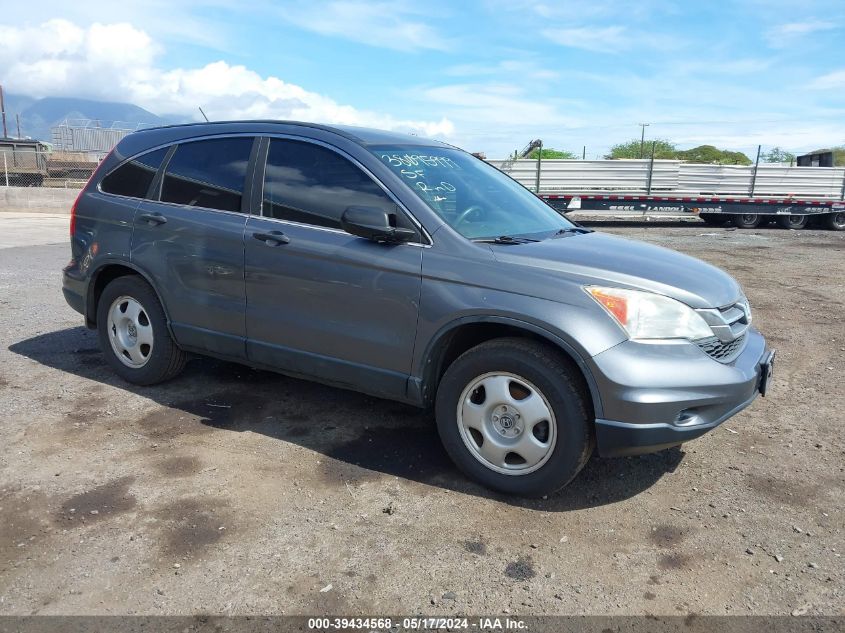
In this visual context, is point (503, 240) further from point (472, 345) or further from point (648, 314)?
point (648, 314)

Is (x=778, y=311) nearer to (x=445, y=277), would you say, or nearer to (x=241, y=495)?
(x=445, y=277)

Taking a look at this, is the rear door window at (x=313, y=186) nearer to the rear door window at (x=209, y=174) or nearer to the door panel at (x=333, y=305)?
the door panel at (x=333, y=305)

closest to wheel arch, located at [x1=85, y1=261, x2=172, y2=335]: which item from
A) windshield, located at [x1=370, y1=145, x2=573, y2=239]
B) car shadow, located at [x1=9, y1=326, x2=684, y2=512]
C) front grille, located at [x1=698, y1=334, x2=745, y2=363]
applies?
car shadow, located at [x1=9, y1=326, x2=684, y2=512]

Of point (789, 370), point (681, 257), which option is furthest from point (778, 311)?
point (681, 257)

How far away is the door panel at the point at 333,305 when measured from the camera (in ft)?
11.7

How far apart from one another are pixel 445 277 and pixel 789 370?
366 cm

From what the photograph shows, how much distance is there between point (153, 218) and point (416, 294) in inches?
82.7

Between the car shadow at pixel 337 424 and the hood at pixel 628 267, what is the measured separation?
105 cm

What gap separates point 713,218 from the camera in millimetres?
22328

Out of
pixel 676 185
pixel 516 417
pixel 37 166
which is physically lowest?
pixel 516 417

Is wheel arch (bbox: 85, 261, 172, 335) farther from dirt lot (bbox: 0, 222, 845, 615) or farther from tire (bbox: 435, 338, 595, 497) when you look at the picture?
tire (bbox: 435, 338, 595, 497)

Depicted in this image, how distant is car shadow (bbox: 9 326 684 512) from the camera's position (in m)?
3.59

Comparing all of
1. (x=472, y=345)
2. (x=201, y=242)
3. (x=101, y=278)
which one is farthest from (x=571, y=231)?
(x=101, y=278)

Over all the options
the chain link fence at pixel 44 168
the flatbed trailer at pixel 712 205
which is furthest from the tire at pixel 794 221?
the chain link fence at pixel 44 168
